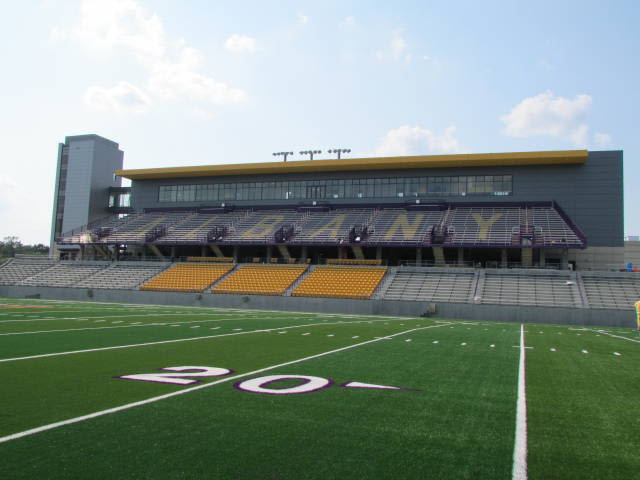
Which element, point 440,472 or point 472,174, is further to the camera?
point 472,174

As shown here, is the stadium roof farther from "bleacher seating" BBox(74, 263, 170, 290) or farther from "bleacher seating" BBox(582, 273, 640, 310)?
"bleacher seating" BBox(74, 263, 170, 290)

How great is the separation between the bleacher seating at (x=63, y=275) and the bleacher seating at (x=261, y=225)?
1215 cm

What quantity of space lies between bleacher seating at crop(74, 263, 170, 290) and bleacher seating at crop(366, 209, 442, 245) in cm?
1814

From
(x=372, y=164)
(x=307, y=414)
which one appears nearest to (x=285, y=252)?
(x=372, y=164)

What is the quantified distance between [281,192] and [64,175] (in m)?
25.7

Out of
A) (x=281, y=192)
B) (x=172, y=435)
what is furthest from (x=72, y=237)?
(x=172, y=435)

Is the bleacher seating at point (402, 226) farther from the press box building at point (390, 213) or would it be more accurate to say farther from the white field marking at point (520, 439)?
the white field marking at point (520, 439)

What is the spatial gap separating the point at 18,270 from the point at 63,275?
5356 mm

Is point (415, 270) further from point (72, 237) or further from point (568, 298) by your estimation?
point (72, 237)

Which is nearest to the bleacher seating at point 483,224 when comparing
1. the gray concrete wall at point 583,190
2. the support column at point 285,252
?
the gray concrete wall at point 583,190

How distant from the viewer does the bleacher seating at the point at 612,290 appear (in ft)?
97.7

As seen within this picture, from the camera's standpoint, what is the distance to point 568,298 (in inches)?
1209

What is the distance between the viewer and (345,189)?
156 feet

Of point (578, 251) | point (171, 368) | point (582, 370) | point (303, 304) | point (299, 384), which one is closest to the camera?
point (299, 384)
